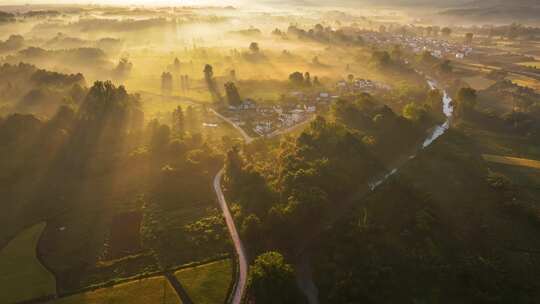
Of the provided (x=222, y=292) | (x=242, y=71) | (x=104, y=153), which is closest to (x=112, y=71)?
(x=242, y=71)

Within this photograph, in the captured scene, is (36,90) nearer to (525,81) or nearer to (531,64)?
(525,81)

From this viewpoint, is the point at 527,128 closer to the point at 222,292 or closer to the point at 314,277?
the point at 314,277

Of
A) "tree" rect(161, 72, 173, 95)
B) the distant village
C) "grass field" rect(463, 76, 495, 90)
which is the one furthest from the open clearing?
"tree" rect(161, 72, 173, 95)

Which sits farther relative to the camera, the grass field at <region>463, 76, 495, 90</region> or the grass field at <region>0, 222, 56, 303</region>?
the grass field at <region>463, 76, 495, 90</region>

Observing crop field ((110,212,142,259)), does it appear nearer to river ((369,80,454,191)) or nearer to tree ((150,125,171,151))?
tree ((150,125,171,151))

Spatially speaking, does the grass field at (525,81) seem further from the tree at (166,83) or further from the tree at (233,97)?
the tree at (166,83)

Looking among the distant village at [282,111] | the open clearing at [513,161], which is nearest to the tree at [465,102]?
the open clearing at [513,161]

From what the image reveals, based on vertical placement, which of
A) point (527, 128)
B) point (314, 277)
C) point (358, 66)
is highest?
point (358, 66)
